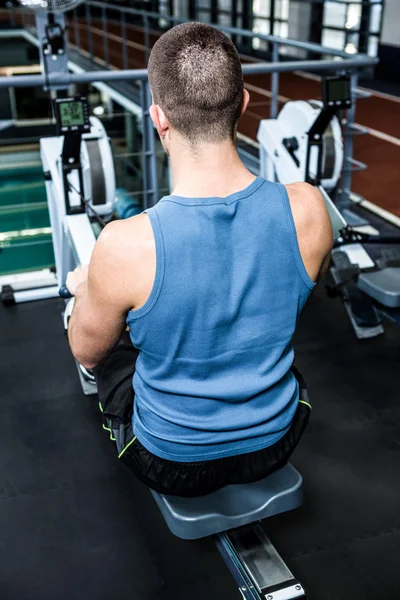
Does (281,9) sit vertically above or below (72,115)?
below

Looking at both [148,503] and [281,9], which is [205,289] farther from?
[281,9]

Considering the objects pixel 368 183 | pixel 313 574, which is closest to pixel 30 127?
pixel 368 183

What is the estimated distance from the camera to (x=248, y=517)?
4.50 ft

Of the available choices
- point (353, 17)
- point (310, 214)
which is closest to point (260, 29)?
point (353, 17)

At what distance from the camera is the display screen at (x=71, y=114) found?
2.44 metres

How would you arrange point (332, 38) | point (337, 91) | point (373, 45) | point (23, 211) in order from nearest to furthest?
1. point (337, 91)
2. point (373, 45)
3. point (332, 38)
4. point (23, 211)

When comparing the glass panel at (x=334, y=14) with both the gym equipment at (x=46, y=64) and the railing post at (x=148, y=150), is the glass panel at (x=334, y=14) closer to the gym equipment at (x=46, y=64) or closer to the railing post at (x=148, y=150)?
the railing post at (x=148, y=150)

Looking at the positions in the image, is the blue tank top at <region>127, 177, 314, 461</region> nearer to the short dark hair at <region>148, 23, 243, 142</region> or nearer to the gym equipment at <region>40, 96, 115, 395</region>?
the short dark hair at <region>148, 23, 243, 142</region>

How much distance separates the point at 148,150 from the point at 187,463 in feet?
8.57

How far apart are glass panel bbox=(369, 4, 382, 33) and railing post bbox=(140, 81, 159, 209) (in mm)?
6802

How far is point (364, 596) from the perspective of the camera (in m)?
1.69

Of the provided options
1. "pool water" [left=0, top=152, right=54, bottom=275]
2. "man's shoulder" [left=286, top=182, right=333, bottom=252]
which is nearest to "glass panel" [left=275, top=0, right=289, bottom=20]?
"pool water" [left=0, top=152, right=54, bottom=275]

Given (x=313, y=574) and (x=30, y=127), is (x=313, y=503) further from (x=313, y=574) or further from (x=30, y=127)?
(x=30, y=127)

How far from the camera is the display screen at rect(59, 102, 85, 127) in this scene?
2439 millimetres
